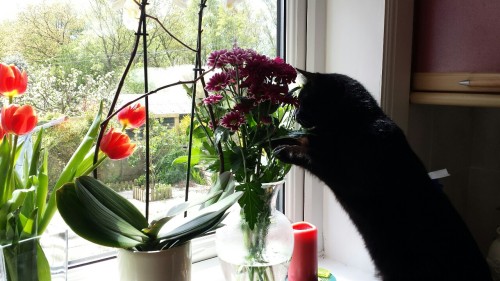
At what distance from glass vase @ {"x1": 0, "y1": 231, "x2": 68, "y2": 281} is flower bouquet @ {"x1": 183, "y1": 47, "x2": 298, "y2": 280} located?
0.27 metres

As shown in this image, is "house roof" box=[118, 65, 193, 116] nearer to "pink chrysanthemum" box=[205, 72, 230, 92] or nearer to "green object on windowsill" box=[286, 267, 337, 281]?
"pink chrysanthemum" box=[205, 72, 230, 92]

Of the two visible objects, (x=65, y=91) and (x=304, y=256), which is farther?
(x=304, y=256)

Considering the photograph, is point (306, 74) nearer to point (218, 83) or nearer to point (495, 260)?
point (218, 83)

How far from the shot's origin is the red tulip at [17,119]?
21.8 inches

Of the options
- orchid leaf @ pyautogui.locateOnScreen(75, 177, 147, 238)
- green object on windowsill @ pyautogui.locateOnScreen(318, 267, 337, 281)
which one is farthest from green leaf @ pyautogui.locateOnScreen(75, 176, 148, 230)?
green object on windowsill @ pyautogui.locateOnScreen(318, 267, 337, 281)

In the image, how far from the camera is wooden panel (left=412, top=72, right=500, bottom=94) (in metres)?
0.92

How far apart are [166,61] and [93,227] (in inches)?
18.2

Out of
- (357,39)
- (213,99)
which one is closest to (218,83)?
(213,99)

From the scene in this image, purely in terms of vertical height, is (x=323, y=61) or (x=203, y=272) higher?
(x=323, y=61)

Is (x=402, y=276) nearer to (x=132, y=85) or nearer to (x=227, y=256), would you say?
(x=227, y=256)

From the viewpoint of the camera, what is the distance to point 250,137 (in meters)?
0.74

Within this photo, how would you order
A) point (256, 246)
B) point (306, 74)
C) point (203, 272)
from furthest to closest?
1. point (203, 272)
2. point (306, 74)
3. point (256, 246)

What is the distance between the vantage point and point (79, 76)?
837 mm

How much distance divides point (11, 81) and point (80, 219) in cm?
20
